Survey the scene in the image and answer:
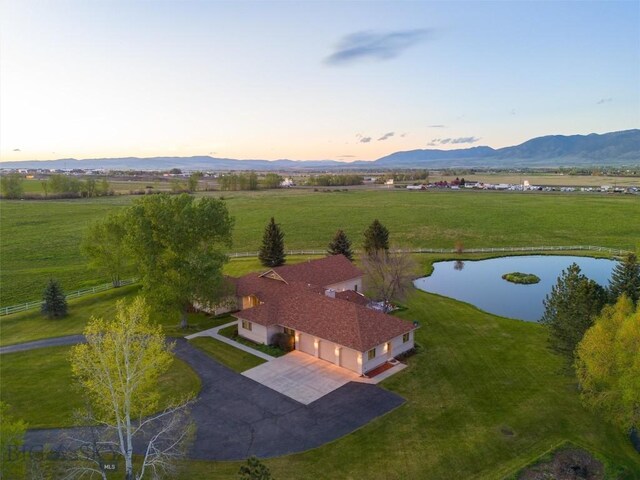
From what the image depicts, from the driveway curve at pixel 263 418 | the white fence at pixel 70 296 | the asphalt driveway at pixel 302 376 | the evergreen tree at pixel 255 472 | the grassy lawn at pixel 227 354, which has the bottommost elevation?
the driveway curve at pixel 263 418

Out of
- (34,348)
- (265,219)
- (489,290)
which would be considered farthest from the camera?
(265,219)

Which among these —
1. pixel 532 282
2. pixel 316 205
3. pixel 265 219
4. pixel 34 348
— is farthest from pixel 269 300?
pixel 316 205

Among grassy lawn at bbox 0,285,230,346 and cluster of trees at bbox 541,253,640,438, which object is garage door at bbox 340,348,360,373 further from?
grassy lawn at bbox 0,285,230,346

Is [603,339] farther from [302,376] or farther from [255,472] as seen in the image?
[255,472]

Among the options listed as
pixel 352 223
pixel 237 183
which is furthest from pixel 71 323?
pixel 237 183

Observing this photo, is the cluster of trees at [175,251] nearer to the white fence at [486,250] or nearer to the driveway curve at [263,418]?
the driveway curve at [263,418]

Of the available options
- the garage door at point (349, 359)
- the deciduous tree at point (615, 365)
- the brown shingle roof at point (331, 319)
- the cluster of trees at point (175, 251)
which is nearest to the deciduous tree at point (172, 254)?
the cluster of trees at point (175, 251)

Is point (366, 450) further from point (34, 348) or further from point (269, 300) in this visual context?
point (34, 348)
